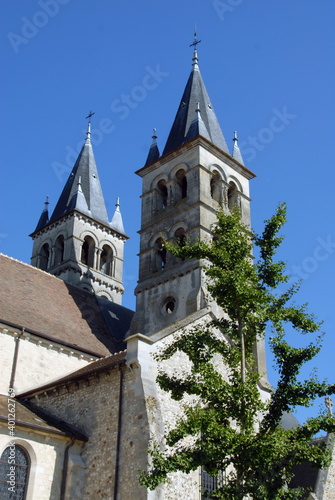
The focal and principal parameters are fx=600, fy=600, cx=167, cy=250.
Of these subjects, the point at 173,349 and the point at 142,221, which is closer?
the point at 173,349

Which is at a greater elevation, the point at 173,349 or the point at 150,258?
the point at 150,258

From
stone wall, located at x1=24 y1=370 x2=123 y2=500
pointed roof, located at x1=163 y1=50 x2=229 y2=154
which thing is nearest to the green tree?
stone wall, located at x1=24 y1=370 x2=123 y2=500

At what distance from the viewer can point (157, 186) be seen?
27.7 m

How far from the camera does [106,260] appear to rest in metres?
36.2

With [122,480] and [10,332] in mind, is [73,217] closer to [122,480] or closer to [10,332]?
[10,332]

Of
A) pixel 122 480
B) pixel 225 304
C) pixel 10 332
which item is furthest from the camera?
pixel 10 332

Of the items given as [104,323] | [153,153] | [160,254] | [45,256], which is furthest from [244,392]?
[45,256]

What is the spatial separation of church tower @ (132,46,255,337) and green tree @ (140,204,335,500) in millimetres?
8503

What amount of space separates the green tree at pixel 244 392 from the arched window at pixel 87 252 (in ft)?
71.7

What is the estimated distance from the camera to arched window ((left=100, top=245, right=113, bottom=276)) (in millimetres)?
35781

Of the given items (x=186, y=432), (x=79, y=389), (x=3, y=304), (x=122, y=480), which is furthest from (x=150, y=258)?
(x=186, y=432)

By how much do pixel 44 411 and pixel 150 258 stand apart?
10169mm

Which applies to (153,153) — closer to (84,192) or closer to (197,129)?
(197,129)

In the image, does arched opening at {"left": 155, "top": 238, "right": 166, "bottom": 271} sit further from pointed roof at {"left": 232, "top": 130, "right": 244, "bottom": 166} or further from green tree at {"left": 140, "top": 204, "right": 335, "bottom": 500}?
green tree at {"left": 140, "top": 204, "right": 335, "bottom": 500}
